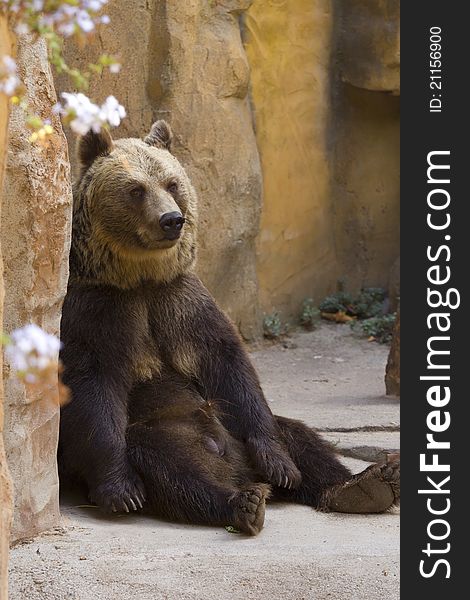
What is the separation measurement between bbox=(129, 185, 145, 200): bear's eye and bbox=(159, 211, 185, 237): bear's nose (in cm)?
26

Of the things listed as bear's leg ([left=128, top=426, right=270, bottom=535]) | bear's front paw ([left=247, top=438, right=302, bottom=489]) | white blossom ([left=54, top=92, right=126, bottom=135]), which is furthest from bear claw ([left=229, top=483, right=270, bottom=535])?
white blossom ([left=54, top=92, right=126, bottom=135])

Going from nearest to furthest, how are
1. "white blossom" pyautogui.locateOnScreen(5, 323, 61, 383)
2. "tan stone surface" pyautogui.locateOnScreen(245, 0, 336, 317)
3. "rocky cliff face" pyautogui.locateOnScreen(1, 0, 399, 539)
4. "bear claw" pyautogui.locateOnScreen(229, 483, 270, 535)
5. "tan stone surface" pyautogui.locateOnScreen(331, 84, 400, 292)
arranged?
"white blossom" pyautogui.locateOnScreen(5, 323, 61, 383)
"bear claw" pyautogui.locateOnScreen(229, 483, 270, 535)
"rocky cliff face" pyautogui.locateOnScreen(1, 0, 399, 539)
"tan stone surface" pyautogui.locateOnScreen(245, 0, 336, 317)
"tan stone surface" pyautogui.locateOnScreen(331, 84, 400, 292)

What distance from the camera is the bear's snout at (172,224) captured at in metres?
6.05

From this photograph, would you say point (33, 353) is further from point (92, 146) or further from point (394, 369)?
point (394, 369)

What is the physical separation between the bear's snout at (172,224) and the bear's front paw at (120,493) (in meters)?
1.31

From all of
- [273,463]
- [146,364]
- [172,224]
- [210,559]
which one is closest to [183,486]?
[273,463]

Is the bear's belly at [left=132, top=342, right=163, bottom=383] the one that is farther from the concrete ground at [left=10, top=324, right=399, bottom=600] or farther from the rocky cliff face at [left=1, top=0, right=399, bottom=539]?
the rocky cliff face at [left=1, top=0, right=399, bottom=539]

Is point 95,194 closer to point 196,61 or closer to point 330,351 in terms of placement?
point 196,61

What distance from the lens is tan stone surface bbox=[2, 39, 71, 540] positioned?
15.3 feet

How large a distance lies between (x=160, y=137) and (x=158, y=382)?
5.10 ft

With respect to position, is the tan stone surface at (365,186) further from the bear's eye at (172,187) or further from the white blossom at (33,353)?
the white blossom at (33,353)

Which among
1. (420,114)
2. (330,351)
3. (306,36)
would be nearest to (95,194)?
(420,114)

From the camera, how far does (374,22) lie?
450 inches

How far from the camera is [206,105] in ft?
31.5
